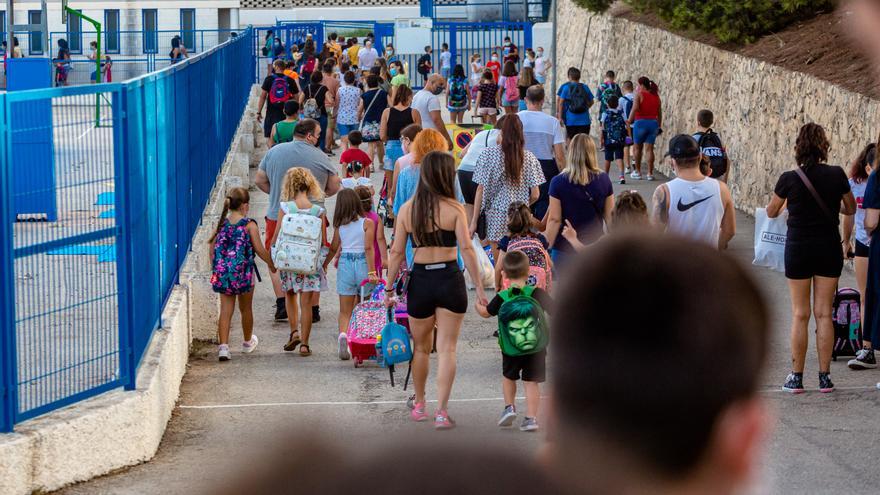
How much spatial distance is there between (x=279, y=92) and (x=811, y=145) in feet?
48.3

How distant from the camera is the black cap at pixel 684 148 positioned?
8211mm

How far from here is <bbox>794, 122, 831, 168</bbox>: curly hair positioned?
825 centimetres

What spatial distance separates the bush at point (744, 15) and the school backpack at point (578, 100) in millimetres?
2120

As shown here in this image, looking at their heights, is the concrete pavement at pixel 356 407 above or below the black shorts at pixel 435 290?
below

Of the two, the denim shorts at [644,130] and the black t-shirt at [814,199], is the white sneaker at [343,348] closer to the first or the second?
the black t-shirt at [814,199]

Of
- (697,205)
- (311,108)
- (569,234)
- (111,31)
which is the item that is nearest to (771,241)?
(569,234)

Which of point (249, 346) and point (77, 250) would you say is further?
point (249, 346)

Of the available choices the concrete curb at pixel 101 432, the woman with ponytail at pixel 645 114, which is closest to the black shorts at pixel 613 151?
the woman with ponytail at pixel 645 114

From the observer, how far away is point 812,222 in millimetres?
8258

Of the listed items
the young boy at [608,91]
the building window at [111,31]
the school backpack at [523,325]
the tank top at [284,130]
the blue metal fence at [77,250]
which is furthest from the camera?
the building window at [111,31]

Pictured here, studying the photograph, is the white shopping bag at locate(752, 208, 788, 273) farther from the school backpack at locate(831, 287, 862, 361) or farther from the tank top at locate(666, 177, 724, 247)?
the tank top at locate(666, 177, 724, 247)

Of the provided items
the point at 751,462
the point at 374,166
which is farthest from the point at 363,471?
the point at 374,166

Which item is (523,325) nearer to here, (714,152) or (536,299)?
(536,299)

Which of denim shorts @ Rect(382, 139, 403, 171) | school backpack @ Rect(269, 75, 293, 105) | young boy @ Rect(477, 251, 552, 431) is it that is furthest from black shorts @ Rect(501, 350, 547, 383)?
school backpack @ Rect(269, 75, 293, 105)
